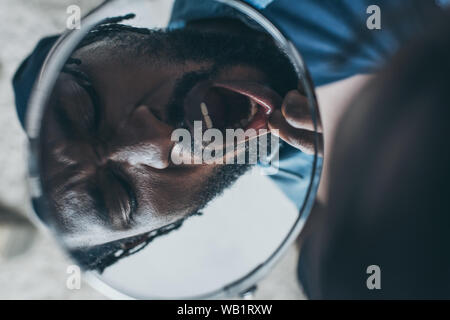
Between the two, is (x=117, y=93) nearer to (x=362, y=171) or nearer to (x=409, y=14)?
(x=362, y=171)

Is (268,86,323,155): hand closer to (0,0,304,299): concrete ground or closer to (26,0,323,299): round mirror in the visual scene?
(26,0,323,299): round mirror

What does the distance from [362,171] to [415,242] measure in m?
0.06

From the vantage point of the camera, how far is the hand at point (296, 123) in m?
0.31

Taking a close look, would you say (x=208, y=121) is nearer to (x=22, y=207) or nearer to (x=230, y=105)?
(x=230, y=105)

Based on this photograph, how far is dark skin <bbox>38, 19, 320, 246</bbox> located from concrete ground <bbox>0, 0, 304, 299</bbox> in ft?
1.33

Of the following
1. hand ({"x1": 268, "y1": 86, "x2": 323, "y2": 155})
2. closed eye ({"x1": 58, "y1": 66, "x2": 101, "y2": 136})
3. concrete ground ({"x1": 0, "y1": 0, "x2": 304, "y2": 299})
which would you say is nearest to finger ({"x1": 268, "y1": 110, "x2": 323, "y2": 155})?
hand ({"x1": 268, "y1": 86, "x2": 323, "y2": 155})

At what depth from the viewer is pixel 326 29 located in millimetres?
500

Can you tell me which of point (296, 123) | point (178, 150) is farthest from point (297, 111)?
point (178, 150)

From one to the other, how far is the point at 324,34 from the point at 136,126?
30cm

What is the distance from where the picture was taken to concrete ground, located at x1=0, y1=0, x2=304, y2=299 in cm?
70

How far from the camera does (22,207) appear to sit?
73cm

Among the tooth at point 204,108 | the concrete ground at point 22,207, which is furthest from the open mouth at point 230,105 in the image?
the concrete ground at point 22,207

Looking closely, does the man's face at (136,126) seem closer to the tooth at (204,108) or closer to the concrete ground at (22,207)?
the tooth at (204,108)
